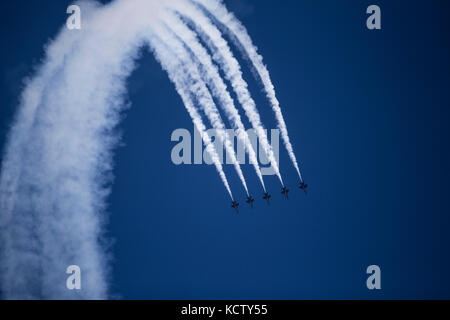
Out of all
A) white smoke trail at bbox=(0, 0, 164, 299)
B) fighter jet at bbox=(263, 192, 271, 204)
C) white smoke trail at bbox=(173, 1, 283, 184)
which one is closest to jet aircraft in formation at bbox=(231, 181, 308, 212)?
fighter jet at bbox=(263, 192, 271, 204)

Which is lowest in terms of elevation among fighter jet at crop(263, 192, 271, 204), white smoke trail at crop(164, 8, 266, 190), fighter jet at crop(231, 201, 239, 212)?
fighter jet at crop(231, 201, 239, 212)

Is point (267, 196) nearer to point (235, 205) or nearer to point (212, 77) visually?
point (235, 205)

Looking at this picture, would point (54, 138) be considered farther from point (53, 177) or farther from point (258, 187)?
point (258, 187)

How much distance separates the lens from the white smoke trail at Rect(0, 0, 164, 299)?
1902 cm

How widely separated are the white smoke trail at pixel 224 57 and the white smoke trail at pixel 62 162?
2599mm

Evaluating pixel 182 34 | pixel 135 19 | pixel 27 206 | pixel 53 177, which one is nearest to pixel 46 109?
pixel 53 177

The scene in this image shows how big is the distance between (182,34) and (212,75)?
212 centimetres

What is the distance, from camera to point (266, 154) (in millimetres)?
18844

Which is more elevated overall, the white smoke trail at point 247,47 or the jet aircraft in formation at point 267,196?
the white smoke trail at point 247,47

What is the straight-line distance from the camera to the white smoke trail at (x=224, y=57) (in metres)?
17.7

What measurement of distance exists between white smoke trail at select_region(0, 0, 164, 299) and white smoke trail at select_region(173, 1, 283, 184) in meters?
2.60

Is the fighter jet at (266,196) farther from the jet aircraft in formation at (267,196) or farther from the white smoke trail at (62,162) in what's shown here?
the white smoke trail at (62,162)

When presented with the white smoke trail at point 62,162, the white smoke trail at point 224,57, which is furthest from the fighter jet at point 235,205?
the white smoke trail at point 62,162

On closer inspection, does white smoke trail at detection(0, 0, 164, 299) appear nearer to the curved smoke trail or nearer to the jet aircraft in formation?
the curved smoke trail
